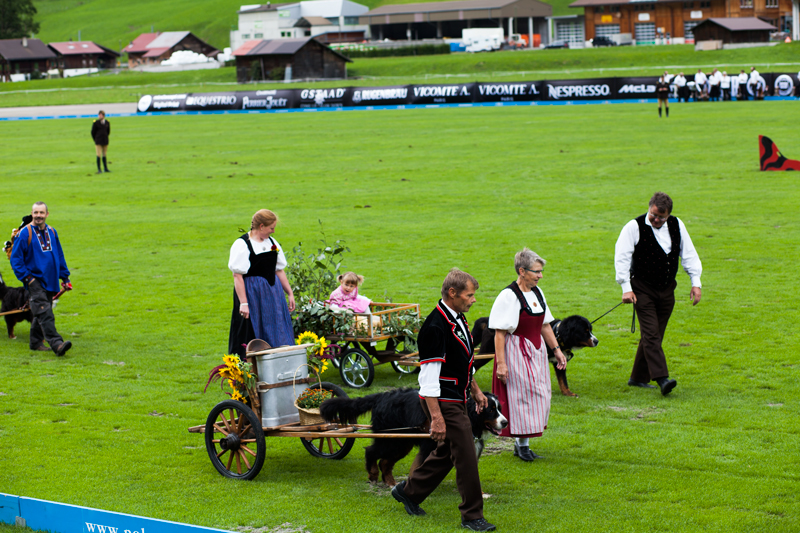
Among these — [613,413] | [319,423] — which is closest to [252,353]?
[319,423]

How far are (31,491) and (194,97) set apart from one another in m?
61.6

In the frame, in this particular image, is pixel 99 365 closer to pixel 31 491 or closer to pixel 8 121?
pixel 31 491

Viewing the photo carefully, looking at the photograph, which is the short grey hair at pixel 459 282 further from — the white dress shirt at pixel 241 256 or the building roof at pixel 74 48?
the building roof at pixel 74 48

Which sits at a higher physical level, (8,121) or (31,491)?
(8,121)

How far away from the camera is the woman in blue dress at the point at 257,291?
9812mm

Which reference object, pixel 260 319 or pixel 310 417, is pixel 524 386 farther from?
pixel 260 319

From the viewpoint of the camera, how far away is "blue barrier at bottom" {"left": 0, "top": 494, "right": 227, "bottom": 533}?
253 inches

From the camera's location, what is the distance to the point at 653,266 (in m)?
10.5

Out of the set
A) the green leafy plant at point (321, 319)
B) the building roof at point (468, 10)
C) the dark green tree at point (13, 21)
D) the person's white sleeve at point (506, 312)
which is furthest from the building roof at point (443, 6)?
the person's white sleeve at point (506, 312)

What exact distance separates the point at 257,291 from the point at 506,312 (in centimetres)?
317

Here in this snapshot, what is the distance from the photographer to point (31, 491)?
26.3 feet

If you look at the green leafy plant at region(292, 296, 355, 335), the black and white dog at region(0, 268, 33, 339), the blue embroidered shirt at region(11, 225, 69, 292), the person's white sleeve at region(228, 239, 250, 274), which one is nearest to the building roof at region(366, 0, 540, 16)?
the black and white dog at region(0, 268, 33, 339)

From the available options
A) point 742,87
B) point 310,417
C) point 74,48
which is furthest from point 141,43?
point 310,417

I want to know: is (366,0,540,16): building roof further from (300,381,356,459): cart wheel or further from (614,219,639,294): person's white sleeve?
(300,381,356,459): cart wheel
